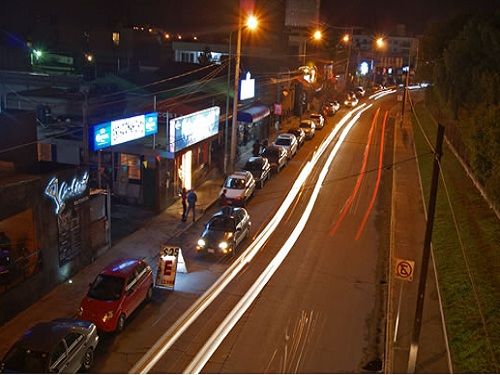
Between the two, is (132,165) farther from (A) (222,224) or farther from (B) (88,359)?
(B) (88,359)

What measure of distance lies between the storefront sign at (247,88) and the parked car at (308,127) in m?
7.08

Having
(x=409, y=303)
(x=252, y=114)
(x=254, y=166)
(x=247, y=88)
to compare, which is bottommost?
(x=409, y=303)

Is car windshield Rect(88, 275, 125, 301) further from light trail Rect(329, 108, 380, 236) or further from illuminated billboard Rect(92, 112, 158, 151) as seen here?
light trail Rect(329, 108, 380, 236)

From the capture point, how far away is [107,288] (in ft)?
53.4

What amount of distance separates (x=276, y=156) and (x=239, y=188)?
7830 mm

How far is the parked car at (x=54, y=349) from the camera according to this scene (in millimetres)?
12453

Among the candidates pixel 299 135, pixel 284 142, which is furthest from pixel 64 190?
pixel 299 135

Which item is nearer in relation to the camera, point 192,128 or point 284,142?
point 192,128

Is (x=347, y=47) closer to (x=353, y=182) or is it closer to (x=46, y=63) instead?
(x=46, y=63)

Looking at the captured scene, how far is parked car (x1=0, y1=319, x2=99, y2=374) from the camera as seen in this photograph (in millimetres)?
12453

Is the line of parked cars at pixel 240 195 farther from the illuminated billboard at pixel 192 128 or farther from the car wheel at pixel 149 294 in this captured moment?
the car wheel at pixel 149 294

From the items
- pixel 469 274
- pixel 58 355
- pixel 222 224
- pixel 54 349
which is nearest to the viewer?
pixel 54 349

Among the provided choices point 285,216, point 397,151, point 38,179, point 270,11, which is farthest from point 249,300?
point 270,11

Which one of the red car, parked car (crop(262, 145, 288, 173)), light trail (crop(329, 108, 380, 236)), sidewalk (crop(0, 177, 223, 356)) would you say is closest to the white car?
sidewalk (crop(0, 177, 223, 356))
